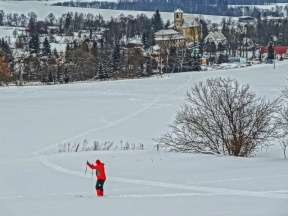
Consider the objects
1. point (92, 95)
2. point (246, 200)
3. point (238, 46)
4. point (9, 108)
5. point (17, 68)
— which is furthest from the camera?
point (238, 46)

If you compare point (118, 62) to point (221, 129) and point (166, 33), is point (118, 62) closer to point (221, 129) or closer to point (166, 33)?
point (166, 33)

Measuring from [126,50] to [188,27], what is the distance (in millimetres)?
33425

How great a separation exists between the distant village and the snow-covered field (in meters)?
21.2

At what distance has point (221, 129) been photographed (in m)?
13.1

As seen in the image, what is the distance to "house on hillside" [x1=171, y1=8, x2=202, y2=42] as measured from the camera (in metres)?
86.4

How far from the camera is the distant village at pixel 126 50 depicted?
4728 cm

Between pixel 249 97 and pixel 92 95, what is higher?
pixel 249 97

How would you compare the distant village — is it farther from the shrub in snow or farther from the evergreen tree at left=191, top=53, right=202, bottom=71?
the shrub in snow

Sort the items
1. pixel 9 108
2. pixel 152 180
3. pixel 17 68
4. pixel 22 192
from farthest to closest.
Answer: pixel 17 68 → pixel 9 108 → pixel 152 180 → pixel 22 192

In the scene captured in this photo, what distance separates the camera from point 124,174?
10852 mm

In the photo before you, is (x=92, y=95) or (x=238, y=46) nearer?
(x=92, y=95)

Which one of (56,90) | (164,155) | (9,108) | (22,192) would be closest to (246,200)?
(22,192)

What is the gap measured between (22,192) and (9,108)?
1571 centimetres

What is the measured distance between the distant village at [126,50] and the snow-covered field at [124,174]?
69.5ft
